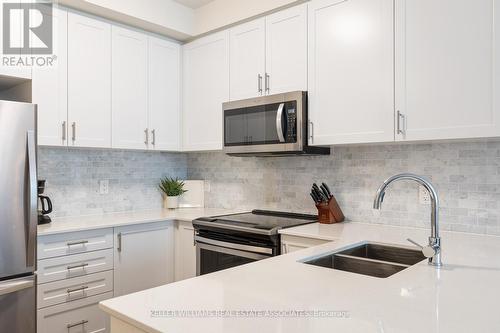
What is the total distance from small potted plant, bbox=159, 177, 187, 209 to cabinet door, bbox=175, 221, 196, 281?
483 millimetres

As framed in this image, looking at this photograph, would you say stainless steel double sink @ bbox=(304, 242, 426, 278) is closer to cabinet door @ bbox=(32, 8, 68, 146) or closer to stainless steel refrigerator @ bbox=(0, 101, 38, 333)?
stainless steel refrigerator @ bbox=(0, 101, 38, 333)

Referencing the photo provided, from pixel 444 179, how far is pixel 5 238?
2.45 meters

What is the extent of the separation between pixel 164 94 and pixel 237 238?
4.88 ft

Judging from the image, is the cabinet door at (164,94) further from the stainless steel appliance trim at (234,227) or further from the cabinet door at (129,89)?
the stainless steel appliance trim at (234,227)

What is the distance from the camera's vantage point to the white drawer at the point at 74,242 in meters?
2.26

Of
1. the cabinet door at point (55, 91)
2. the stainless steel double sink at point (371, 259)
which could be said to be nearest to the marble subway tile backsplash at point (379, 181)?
the stainless steel double sink at point (371, 259)

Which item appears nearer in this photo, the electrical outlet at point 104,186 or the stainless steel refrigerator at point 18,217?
the stainless steel refrigerator at point 18,217

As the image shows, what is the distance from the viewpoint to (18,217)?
2016 mm

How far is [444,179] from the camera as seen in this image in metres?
2.23

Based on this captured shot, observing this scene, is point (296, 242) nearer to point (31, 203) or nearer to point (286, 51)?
point (286, 51)

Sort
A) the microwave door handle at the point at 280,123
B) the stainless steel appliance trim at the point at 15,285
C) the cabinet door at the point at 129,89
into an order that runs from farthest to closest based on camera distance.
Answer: the cabinet door at the point at 129,89 < the microwave door handle at the point at 280,123 < the stainless steel appliance trim at the point at 15,285

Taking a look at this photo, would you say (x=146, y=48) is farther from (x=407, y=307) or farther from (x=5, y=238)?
(x=407, y=307)

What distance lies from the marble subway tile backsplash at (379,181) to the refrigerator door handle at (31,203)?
5.40ft

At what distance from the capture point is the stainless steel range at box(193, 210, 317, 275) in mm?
2291
